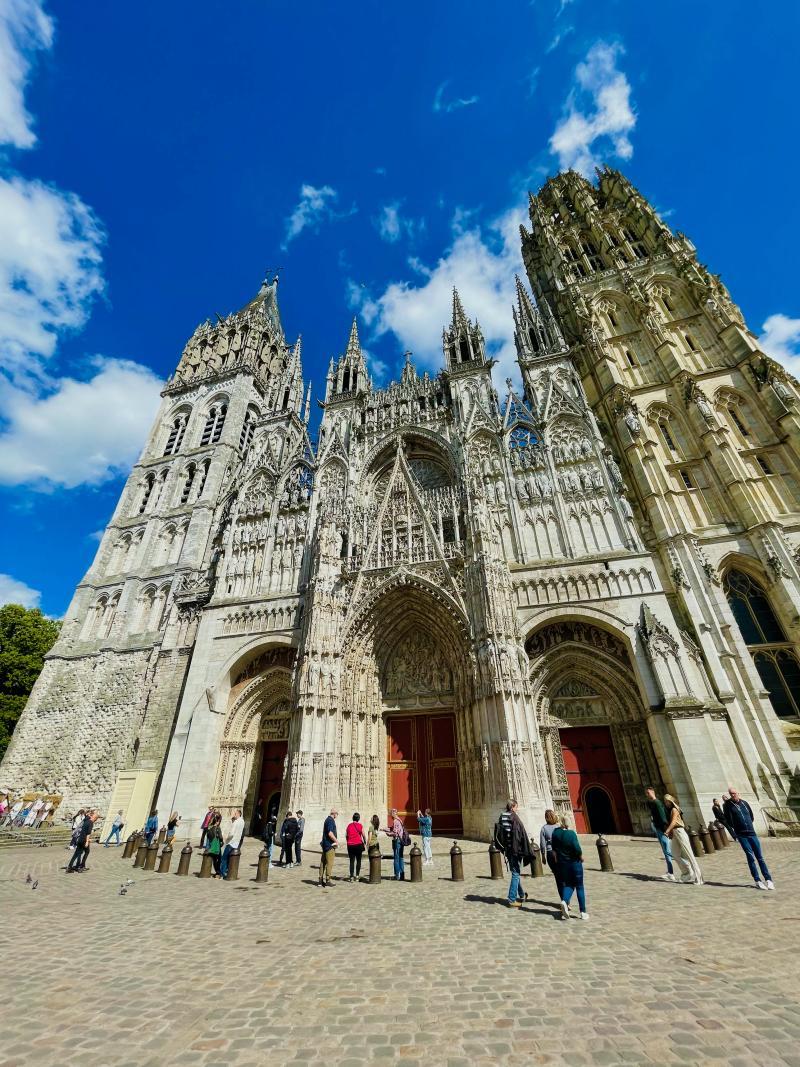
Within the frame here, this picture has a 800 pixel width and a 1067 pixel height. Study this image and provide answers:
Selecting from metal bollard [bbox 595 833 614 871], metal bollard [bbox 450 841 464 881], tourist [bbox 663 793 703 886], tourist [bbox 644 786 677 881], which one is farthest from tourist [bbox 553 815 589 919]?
metal bollard [bbox 595 833 614 871]

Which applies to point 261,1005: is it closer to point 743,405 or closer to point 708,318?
point 743,405

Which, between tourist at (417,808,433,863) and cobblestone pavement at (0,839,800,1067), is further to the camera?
tourist at (417,808,433,863)

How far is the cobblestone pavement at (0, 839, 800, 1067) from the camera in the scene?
3.16m

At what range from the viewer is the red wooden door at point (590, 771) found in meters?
14.6

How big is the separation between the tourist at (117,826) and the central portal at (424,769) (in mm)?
9619

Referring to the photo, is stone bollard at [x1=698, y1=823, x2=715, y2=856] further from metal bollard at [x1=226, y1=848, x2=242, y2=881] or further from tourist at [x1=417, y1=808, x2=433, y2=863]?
metal bollard at [x1=226, y1=848, x2=242, y2=881]

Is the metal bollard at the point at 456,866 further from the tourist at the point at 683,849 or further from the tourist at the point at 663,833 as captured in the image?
the tourist at the point at 683,849

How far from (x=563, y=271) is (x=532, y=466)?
15351mm

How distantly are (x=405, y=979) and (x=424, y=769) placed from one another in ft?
42.7

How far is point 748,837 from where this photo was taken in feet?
23.6

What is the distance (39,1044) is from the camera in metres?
3.16

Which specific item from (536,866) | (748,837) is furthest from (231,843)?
(748,837)

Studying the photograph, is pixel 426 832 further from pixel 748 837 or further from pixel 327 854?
pixel 748 837

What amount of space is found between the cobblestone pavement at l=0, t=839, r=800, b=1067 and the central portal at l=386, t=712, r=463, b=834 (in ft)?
28.4
